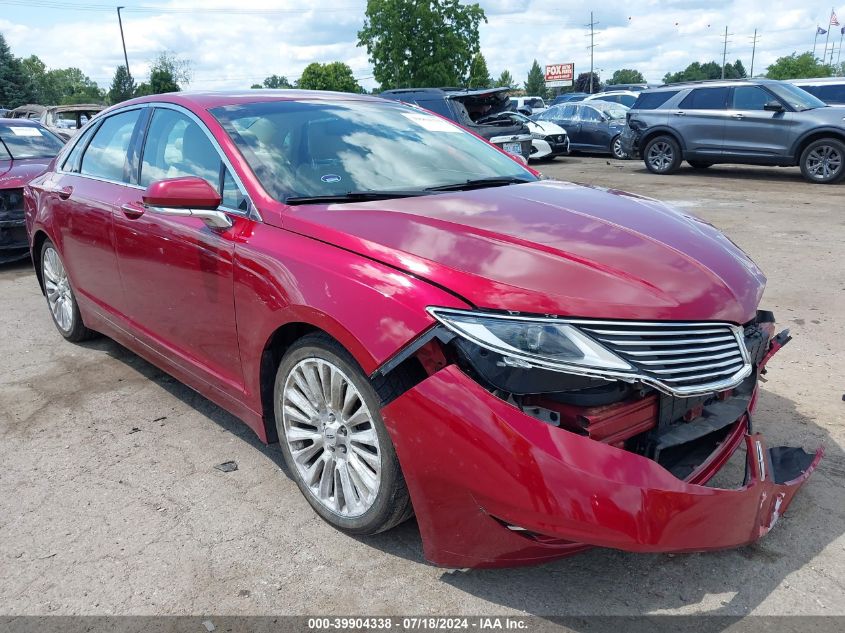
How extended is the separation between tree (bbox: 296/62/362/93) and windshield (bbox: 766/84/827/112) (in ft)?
211

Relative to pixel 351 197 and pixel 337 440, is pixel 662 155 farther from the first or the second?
pixel 337 440

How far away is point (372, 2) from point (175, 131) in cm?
5128

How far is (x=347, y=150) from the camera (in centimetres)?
338

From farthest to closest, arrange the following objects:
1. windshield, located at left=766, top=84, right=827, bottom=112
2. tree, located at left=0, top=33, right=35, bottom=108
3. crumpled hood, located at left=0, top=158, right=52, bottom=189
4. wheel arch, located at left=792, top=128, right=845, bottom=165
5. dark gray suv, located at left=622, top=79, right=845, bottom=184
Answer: tree, located at left=0, top=33, right=35, bottom=108
windshield, located at left=766, top=84, right=827, bottom=112
dark gray suv, located at left=622, top=79, right=845, bottom=184
wheel arch, located at left=792, top=128, right=845, bottom=165
crumpled hood, located at left=0, top=158, right=52, bottom=189

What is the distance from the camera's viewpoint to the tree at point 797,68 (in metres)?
67.5

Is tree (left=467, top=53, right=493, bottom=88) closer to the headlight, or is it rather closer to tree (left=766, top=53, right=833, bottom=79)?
tree (left=766, top=53, right=833, bottom=79)

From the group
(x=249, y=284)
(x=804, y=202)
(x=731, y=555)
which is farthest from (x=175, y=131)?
(x=804, y=202)

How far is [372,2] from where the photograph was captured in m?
50.5

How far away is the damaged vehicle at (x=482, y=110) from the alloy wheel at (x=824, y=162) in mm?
4917

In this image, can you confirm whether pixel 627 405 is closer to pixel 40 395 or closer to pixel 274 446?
pixel 274 446

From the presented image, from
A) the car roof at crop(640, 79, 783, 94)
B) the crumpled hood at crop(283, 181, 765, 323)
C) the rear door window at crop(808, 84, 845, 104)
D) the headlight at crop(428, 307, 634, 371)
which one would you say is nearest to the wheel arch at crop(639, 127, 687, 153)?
the car roof at crop(640, 79, 783, 94)

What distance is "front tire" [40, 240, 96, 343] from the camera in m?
5.04

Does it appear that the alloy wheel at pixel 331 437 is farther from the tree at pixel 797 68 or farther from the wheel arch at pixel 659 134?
the tree at pixel 797 68

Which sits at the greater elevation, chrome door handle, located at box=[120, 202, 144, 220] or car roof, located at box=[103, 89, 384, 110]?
car roof, located at box=[103, 89, 384, 110]
